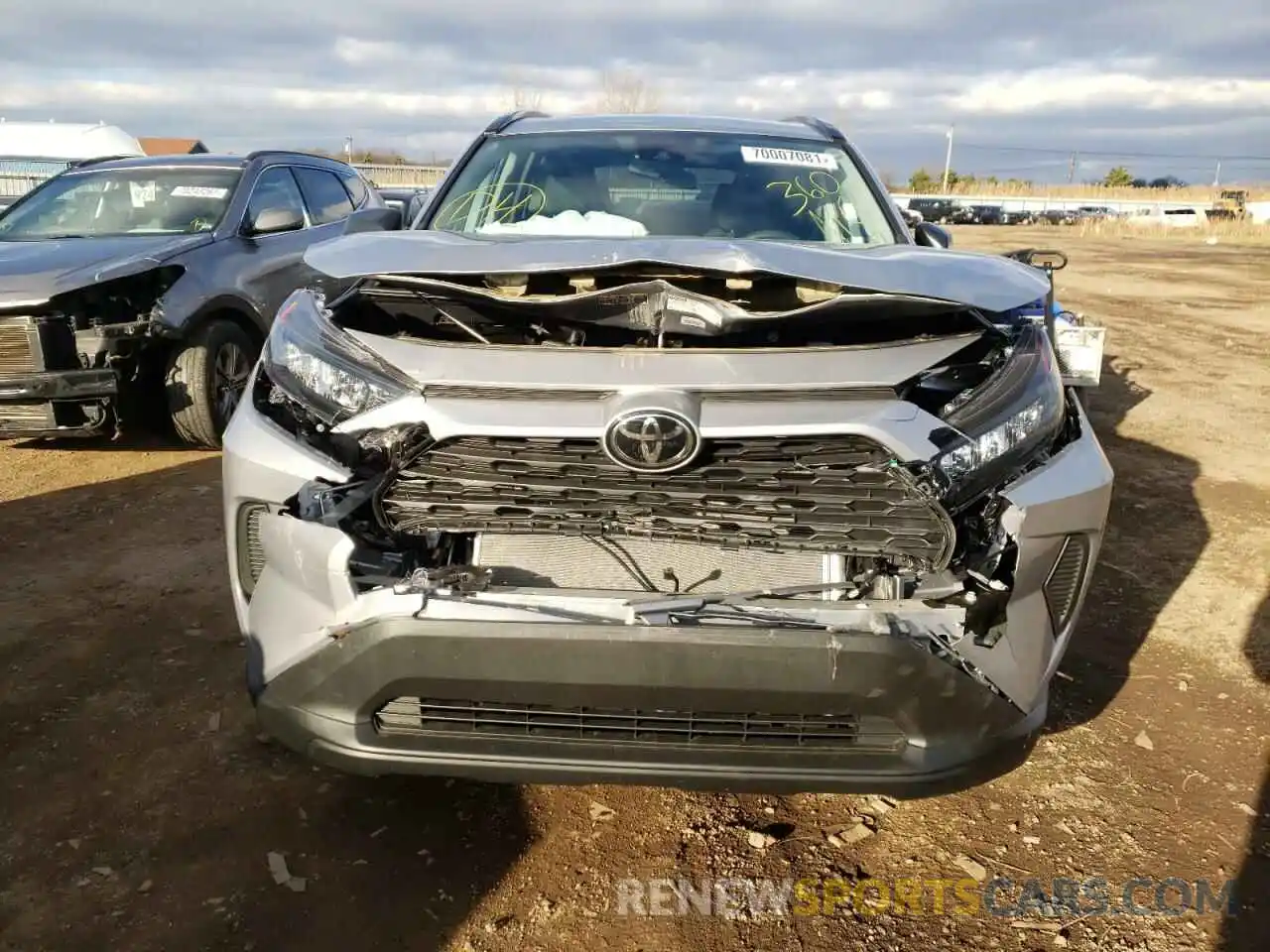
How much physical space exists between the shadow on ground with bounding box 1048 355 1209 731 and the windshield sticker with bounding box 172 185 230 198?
5580 millimetres

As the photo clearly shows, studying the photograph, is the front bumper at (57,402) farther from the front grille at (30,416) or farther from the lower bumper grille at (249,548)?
the lower bumper grille at (249,548)

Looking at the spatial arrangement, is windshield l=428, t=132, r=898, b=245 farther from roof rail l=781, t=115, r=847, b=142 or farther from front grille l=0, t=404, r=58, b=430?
front grille l=0, t=404, r=58, b=430

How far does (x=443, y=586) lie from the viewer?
1.91 meters

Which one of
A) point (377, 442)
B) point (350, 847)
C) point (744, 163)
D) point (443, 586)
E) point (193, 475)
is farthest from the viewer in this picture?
point (193, 475)

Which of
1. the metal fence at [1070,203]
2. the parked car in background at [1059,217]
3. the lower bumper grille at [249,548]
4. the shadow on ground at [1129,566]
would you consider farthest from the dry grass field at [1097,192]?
the lower bumper grille at [249,548]

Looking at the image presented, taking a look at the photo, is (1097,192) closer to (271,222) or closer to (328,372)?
(271,222)

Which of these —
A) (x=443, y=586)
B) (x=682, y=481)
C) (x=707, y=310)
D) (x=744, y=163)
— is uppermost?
(x=744, y=163)

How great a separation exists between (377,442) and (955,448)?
1.19 m

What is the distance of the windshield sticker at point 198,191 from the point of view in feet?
20.4

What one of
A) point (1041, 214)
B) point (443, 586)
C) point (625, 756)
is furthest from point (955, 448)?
point (1041, 214)

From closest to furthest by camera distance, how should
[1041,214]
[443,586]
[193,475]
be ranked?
[443,586]
[193,475]
[1041,214]

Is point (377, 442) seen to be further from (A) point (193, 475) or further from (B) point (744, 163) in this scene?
(A) point (193, 475)

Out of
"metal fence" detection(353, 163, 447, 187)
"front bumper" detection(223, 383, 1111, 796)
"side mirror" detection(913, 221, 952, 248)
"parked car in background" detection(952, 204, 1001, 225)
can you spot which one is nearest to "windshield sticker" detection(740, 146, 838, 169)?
"side mirror" detection(913, 221, 952, 248)

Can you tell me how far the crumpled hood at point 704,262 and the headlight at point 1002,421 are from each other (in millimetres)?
158
